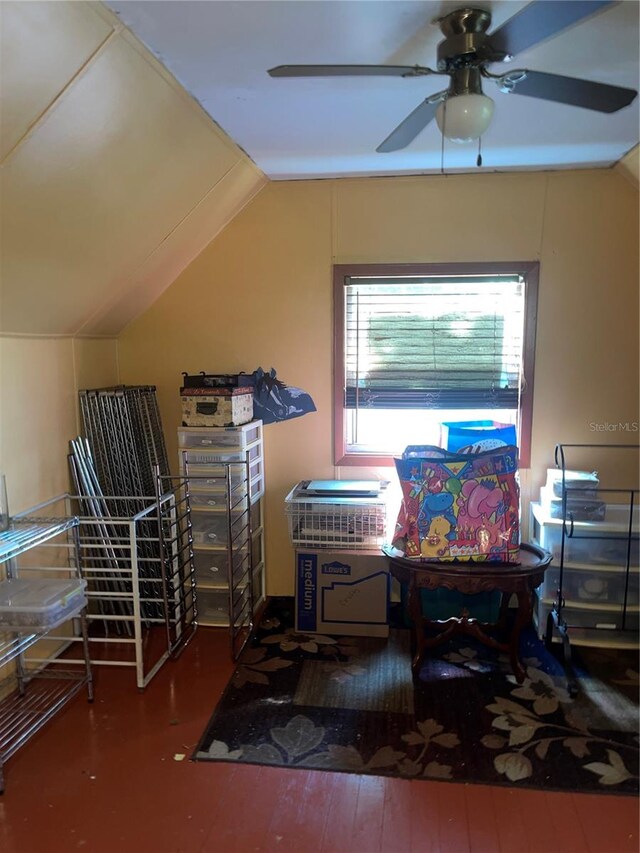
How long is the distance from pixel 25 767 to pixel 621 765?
216 centimetres

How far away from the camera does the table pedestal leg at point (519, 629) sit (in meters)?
2.49

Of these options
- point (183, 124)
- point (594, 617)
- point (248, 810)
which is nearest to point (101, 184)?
point (183, 124)

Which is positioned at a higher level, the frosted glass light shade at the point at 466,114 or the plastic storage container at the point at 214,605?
the frosted glass light shade at the point at 466,114

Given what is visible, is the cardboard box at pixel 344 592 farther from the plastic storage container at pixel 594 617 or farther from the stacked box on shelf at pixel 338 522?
the plastic storage container at pixel 594 617

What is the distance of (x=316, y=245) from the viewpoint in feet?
10.1

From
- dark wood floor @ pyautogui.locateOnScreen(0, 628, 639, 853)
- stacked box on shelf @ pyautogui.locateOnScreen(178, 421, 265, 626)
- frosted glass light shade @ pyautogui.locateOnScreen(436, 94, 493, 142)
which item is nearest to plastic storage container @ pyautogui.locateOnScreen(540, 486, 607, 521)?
dark wood floor @ pyautogui.locateOnScreen(0, 628, 639, 853)

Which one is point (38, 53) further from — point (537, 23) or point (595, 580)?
point (595, 580)

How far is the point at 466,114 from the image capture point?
→ 1.50 m

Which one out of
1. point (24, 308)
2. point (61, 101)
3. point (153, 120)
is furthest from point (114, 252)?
point (61, 101)

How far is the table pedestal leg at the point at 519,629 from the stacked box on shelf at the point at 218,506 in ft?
4.30

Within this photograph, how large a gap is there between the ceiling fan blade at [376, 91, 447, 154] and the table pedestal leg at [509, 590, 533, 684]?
73.5 inches

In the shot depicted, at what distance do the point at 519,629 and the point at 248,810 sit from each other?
1344mm

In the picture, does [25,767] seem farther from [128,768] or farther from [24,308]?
[24,308]

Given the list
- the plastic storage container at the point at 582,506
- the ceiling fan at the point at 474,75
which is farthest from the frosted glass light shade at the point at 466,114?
the plastic storage container at the point at 582,506
